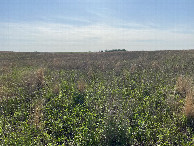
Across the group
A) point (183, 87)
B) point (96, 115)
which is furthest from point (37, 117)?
point (183, 87)

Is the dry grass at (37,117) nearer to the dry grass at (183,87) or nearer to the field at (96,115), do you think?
the field at (96,115)

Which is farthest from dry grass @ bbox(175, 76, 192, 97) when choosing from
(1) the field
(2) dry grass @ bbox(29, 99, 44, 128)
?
(2) dry grass @ bbox(29, 99, 44, 128)

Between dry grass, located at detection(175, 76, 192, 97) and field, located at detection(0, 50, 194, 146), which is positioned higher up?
dry grass, located at detection(175, 76, 192, 97)

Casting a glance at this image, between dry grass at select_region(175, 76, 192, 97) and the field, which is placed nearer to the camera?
the field

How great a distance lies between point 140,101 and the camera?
6457mm

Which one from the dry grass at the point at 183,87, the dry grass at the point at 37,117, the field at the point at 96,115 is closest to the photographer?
the field at the point at 96,115

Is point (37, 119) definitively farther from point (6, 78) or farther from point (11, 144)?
point (6, 78)

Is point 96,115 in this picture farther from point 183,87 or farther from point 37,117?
point 183,87

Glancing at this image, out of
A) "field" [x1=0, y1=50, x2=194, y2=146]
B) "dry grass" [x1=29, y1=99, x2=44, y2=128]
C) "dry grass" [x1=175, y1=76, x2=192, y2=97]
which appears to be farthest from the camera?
"dry grass" [x1=175, y1=76, x2=192, y2=97]

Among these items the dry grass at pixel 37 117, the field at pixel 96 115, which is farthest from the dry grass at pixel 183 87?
the dry grass at pixel 37 117

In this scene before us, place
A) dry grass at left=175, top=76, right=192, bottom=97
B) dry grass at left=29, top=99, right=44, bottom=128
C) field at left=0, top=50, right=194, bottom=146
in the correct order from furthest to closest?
dry grass at left=175, top=76, right=192, bottom=97, dry grass at left=29, top=99, right=44, bottom=128, field at left=0, top=50, right=194, bottom=146

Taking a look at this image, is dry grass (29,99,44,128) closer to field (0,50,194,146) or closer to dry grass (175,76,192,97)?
field (0,50,194,146)

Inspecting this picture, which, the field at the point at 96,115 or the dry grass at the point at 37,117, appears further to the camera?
the dry grass at the point at 37,117

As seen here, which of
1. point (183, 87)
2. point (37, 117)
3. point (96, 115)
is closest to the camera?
point (37, 117)
